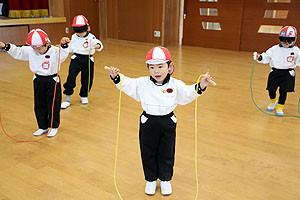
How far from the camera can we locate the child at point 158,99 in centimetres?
193

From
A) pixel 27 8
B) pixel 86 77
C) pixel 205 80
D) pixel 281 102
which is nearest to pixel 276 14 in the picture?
pixel 281 102

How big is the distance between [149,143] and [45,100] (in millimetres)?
1273

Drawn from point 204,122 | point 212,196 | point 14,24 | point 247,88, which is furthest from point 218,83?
point 14,24

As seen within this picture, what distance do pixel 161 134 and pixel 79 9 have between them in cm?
691

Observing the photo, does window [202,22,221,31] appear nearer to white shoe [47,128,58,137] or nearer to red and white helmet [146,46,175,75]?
white shoe [47,128,58,137]

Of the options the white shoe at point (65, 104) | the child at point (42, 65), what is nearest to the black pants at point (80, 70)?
the white shoe at point (65, 104)

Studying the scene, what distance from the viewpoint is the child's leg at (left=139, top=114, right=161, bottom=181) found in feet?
6.59

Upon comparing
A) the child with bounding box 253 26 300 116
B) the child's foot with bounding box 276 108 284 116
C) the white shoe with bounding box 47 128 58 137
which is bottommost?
the white shoe with bounding box 47 128 58 137

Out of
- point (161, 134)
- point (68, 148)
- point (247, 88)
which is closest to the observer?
point (161, 134)

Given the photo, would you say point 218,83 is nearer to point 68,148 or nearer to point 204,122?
point 204,122

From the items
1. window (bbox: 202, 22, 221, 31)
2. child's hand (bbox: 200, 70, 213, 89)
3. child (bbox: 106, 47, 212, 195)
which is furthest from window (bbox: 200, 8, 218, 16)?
child's hand (bbox: 200, 70, 213, 89)

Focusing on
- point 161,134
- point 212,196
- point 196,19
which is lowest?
point 212,196

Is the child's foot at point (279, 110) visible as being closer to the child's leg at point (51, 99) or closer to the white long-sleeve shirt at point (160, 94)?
the white long-sleeve shirt at point (160, 94)

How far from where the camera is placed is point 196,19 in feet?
25.7
